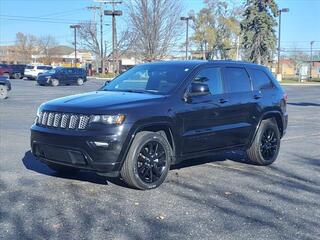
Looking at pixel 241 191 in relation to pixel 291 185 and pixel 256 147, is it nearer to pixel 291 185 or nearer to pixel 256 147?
pixel 291 185

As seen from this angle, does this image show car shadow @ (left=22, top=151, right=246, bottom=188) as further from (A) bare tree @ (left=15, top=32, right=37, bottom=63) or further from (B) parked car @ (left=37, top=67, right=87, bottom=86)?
(A) bare tree @ (left=15, top=32, right=37, bottom=63)

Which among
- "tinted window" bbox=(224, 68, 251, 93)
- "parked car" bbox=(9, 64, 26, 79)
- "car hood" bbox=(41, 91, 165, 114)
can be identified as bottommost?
"car hood" bbox=(41, 91, 165, 114)

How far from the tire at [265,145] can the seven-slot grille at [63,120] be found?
317cm

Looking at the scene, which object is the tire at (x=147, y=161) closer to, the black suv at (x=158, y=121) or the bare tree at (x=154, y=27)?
the black suv at (x=158, y=121)

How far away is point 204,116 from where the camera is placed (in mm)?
7113

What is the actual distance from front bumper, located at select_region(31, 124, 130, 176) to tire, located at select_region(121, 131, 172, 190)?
139mm

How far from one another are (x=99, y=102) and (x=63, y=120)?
508mm

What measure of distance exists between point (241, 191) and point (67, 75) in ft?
125

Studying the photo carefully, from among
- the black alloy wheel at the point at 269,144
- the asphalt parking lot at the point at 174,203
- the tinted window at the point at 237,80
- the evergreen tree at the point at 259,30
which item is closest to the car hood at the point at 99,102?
the asphalt parking lot at the point at 174,203

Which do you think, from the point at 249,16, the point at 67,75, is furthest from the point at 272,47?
the point at 67,75

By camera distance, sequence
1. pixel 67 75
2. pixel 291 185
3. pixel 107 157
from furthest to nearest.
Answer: pixel 67 75 < pixel 291 185 < pixel 107 157

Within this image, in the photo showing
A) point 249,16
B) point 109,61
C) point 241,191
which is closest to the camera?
point 241,191

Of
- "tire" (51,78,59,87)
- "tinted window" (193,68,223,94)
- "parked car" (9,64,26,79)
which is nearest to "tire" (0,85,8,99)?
"tire" (51,78,59,87)

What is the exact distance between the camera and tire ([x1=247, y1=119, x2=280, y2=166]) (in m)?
8.18
